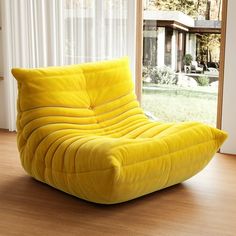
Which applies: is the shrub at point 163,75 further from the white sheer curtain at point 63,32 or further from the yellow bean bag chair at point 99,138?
the yellow bean bag chair at point 99,138

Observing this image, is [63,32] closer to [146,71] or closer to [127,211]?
[146,71]

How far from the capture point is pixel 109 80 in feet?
11.9

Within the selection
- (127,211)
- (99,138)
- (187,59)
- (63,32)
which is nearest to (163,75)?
(187,59)

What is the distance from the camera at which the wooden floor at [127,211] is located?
2695 mm

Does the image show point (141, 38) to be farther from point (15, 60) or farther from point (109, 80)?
point (15, 60)

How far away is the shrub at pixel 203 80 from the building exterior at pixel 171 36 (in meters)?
0.18

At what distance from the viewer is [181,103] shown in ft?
14.3

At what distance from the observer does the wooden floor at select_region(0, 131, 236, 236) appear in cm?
270

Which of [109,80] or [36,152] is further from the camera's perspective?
[109,80]

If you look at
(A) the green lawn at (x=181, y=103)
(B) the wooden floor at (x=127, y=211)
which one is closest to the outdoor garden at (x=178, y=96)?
(A) the green lawn at (x=181, y=103)

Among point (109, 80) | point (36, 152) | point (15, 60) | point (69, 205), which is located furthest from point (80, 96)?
point (15, 60)

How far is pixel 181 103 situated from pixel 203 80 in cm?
28

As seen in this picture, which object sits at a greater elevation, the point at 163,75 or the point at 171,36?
the point at 171,36

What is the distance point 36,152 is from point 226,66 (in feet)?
5.71
